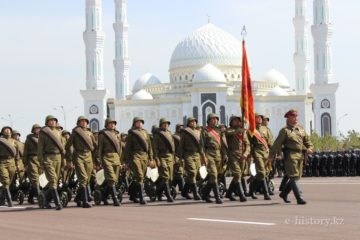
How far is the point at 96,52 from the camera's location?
8800 cm

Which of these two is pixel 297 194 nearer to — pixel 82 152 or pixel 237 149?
pixel 237 149

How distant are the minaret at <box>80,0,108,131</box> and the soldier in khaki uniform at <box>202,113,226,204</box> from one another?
2881 inches

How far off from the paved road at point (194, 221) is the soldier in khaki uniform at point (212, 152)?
38 cm

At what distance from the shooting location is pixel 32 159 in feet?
51.9

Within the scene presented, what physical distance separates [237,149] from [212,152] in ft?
1.39

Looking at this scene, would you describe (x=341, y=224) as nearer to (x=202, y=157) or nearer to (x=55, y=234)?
(x=55, y=234)

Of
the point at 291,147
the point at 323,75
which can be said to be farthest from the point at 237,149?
the point at 323,75

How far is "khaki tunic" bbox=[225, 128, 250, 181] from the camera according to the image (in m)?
14.7

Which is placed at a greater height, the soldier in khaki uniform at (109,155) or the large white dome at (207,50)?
the large white dome at (207,50)

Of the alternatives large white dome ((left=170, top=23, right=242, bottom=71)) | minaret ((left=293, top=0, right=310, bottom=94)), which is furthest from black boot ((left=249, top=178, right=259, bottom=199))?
large white dome ((left=170, top=23, right=242, bottom=71))

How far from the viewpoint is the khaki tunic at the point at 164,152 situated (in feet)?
51.1

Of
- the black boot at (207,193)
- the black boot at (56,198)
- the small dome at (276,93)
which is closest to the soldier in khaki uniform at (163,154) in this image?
the black boot at (207,193)

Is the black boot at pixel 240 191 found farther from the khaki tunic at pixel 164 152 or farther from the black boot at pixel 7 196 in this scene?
the black boot at pixel 7 196

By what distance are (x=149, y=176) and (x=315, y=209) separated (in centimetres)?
490
